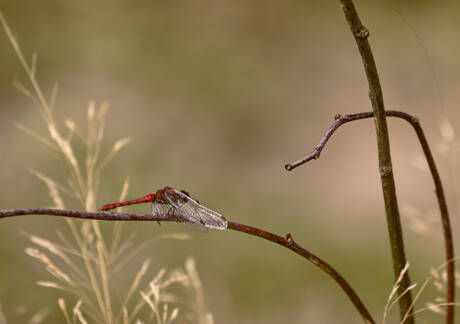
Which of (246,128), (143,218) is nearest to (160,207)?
(143,218)

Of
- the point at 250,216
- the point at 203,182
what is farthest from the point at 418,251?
the point at 203,182

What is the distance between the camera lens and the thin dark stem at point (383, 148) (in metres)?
0.54

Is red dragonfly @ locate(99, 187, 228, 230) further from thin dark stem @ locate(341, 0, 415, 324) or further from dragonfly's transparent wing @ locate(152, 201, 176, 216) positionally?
thin dark stem @ locate(341, 0, 415, 324)

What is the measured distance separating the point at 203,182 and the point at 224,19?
200 cm

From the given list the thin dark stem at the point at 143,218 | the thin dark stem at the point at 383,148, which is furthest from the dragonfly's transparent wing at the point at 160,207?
the thin dark stem at the point at 383,148

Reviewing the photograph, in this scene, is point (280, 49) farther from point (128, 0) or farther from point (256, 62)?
point (128, 0)

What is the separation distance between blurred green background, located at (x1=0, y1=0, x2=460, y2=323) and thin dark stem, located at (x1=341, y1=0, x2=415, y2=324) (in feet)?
5.43

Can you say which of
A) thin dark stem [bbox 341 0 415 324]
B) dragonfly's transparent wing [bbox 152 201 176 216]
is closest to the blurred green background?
dragonfly's transparent wing [bbox 152 201 176 216]

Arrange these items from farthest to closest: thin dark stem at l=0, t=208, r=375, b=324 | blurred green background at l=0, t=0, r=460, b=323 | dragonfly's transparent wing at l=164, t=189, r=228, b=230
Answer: blurred green background at l=0, t=0, r=460, b=323
dragonfly's transparent wing at l=164, t=189, r=228, b=230
thin dark stem at l=0, t=208, r=375, b=324

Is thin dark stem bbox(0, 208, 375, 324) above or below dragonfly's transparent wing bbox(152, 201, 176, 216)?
below

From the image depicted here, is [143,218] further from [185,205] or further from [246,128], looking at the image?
[246,128]

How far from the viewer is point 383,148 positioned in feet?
1.96

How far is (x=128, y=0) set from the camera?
→ 4832mm

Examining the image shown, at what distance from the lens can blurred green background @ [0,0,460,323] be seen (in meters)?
2.88
